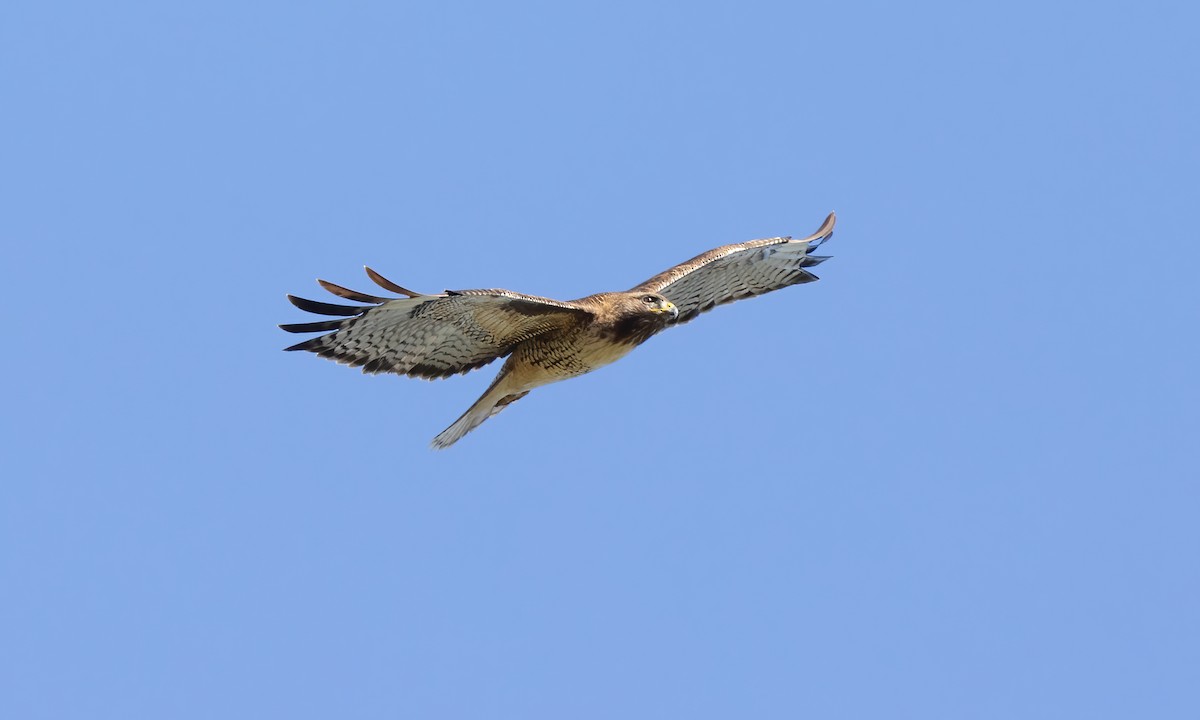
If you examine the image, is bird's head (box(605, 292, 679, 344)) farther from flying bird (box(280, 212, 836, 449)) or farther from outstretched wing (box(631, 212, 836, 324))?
outstretched wing (box(631, 212, 836, 324))

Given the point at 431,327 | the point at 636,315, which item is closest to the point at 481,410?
the point at 431,327

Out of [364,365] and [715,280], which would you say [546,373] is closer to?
[364,365]

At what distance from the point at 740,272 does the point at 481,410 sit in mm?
3206

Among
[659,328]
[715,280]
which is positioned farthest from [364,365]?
[715,280]

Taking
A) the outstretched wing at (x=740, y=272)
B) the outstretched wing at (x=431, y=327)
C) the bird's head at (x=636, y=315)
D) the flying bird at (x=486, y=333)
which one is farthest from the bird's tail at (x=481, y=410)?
the outstretched wing at (x=740, y=272)

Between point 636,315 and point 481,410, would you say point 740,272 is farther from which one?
point 481,410

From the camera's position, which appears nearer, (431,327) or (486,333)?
(431,327)

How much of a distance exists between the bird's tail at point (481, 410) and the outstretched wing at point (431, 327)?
24 cm

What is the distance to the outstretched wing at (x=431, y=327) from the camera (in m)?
10.6

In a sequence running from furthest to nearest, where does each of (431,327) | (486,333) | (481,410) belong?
(481,410) < (486,333) < (431,327)

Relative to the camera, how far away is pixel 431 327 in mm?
11211

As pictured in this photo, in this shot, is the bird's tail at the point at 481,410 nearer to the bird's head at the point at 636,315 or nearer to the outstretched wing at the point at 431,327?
the outstretched wing at the point at 431,327

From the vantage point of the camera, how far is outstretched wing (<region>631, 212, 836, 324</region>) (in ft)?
43.7

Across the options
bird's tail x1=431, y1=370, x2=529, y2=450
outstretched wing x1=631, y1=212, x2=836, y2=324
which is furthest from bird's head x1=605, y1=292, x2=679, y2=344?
outstretched wing x1=631, y1=212, x2=836, y2=324
